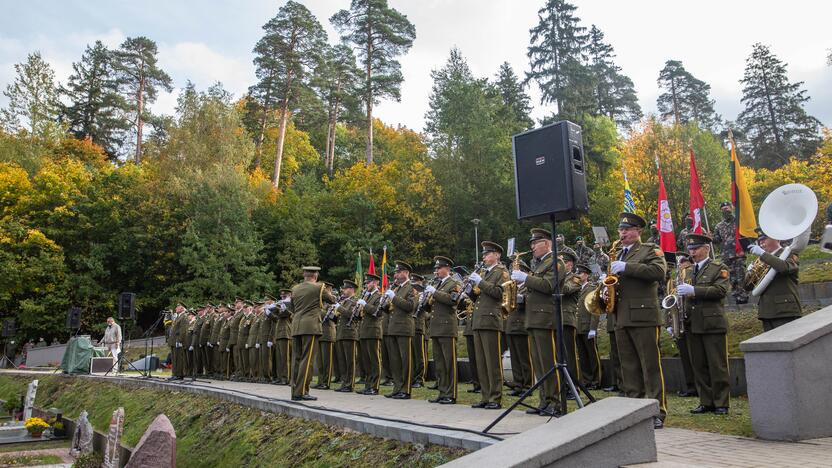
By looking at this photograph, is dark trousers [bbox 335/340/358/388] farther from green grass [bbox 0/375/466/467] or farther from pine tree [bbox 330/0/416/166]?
pine tree [bbox 330/0/416/166]

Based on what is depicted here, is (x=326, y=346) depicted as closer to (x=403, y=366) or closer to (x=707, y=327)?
(x=403, y=366)

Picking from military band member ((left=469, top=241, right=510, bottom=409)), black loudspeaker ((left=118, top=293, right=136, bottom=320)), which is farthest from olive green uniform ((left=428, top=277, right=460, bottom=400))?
black loudspeaker ((left=118, top=293, right=136, bottom=320))

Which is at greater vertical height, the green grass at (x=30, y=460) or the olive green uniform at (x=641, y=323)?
the olive green uniform at (x=641, y=323)

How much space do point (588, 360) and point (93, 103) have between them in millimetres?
55941

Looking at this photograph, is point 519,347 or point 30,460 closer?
point 519,347

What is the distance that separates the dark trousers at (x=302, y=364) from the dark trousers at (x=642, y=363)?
→ 16.8ft

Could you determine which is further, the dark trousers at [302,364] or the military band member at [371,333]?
the military band member at [371,333]

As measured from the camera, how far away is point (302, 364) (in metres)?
9.78

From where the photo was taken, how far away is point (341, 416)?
24.0 feet

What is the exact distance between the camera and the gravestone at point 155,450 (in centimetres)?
740

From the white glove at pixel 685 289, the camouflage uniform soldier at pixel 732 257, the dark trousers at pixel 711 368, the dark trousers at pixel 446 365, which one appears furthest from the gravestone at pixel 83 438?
the camouflage uniform soldier at pixel 732 257

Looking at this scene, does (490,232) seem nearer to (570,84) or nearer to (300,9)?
(570,84)

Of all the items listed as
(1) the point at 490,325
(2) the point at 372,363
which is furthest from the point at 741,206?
(2) the point at 372,363

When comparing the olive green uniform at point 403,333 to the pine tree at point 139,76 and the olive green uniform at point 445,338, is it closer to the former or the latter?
→ the olive green uniform at point 445,338
